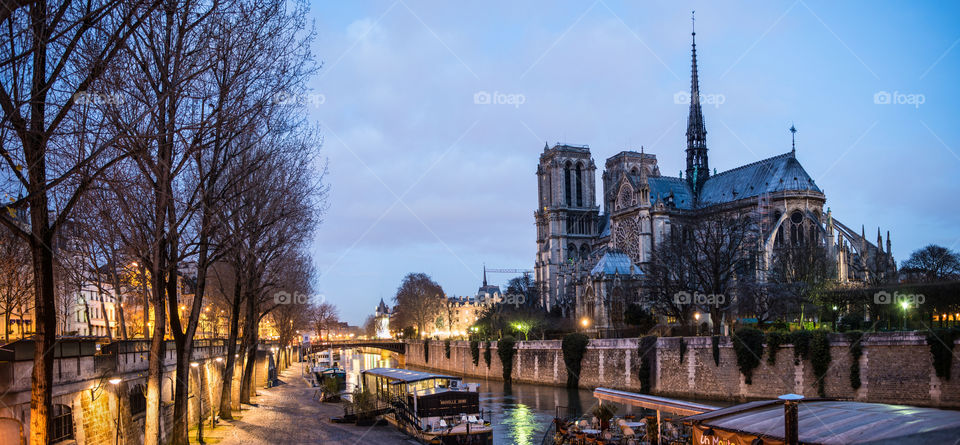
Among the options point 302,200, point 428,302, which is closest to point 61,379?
point 302,200

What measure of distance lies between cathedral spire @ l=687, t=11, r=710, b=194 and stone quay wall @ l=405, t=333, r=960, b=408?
5104cm

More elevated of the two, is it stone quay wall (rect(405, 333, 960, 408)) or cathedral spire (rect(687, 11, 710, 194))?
cathedral spire (rect(687, 11, 710, 194))

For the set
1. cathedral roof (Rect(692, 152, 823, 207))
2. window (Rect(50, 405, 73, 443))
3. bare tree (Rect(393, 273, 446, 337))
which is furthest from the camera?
bare tree (Rect(393, 273, 446, 337))

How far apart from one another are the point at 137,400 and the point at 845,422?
56.4 ft

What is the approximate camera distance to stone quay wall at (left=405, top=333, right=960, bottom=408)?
3178 cm

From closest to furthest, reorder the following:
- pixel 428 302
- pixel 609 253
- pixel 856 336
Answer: pixel 856 336 < pixel 609 253 < pixel 428 302

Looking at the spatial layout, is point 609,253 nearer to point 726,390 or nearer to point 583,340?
point 583,340

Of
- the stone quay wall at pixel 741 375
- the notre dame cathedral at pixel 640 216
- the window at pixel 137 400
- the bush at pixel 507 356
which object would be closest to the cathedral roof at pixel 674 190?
the notre dame cathedral at pixel 640 216

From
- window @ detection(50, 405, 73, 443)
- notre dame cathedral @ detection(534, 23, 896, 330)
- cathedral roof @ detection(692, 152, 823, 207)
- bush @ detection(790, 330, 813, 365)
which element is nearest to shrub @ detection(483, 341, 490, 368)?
notre dame cathedral @ detection(534, 23, 896, 330)

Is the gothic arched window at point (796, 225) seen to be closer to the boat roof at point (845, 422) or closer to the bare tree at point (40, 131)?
the boat roof at point (845, 422)

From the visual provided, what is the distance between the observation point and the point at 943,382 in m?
30.7

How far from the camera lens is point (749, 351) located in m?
38.9

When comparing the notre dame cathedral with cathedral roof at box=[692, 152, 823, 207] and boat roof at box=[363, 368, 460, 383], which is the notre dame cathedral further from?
boat roof at box=[363, 368, 460, 383]

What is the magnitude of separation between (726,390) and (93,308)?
188 ft
